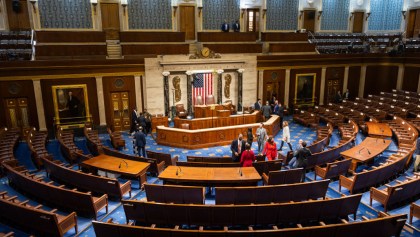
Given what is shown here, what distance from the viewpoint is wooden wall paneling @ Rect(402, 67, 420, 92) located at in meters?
17.0

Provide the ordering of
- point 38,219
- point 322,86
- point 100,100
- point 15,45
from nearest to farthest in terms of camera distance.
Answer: point 38,219, point 15,45, point 100,100, point 322,86

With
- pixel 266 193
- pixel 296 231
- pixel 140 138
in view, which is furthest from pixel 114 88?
pixel 296 231

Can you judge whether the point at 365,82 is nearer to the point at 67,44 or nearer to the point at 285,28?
the point at 285,28

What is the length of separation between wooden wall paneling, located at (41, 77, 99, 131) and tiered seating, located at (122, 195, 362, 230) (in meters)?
9.42

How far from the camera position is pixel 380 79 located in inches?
757

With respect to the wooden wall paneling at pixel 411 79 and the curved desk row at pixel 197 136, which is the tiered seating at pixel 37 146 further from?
the wooden wall paneling at pixel 411 79

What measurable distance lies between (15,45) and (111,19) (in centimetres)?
493

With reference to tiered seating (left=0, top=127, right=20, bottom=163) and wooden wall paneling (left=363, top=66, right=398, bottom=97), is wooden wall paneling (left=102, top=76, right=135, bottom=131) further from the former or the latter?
wooden wall paneling (left=363, top=66, right=398, bottom=97)

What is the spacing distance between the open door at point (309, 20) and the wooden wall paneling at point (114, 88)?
41.5 feet

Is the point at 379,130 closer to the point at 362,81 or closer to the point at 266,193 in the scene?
the point at 266,193

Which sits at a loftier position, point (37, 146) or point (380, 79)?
point (380, 79)

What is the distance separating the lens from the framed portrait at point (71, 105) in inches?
542

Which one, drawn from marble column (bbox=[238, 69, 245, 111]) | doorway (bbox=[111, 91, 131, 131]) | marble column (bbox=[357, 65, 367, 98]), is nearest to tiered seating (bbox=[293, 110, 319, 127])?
marble column (bbox=[238, 69, 245, 111])

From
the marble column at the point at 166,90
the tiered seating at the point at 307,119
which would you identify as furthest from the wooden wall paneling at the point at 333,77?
the marble column at the point at 166,90
